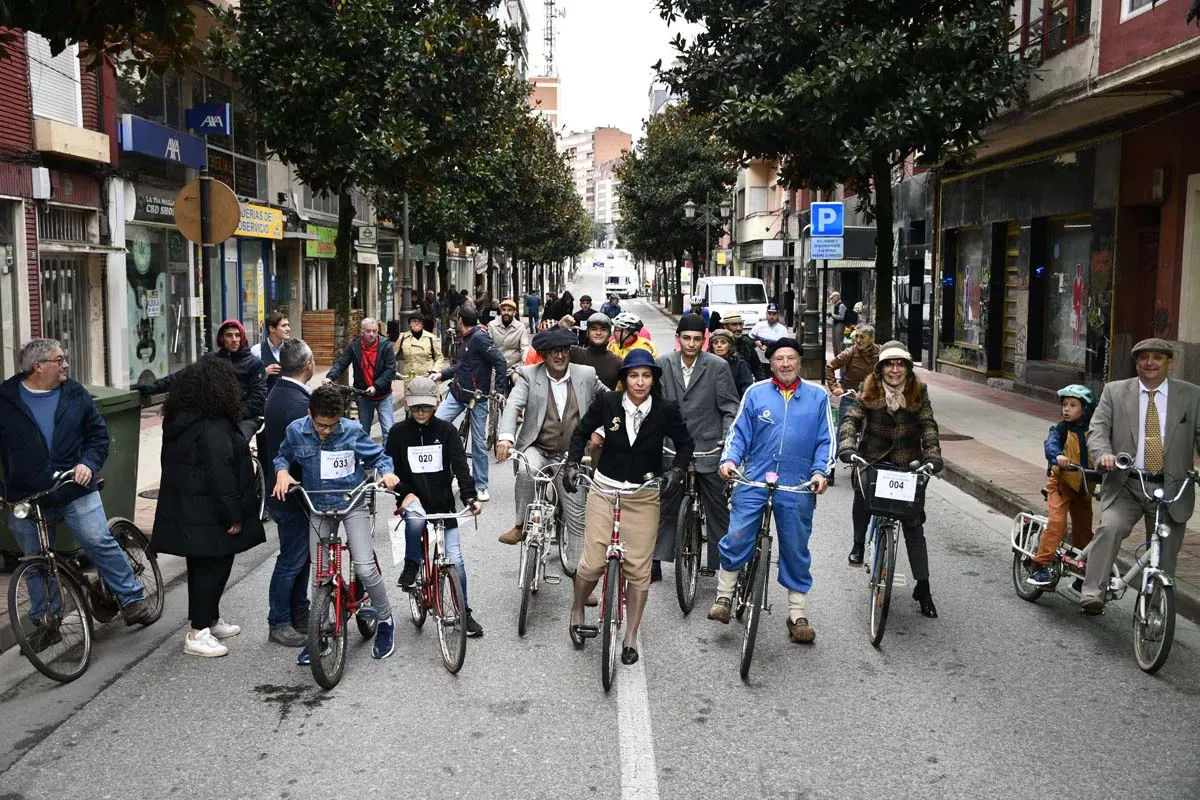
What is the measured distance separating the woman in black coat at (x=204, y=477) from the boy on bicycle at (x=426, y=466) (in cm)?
85

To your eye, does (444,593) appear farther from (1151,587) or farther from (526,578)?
(1151,587)

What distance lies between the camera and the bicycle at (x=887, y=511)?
22.3 feet

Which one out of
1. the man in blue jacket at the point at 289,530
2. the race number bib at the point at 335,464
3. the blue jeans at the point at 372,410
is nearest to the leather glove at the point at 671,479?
the race number bib at the point at 335,464

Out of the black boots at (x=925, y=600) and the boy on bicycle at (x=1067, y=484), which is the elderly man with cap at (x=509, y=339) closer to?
the black boots at (x=925, y=600)

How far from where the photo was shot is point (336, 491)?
247 inches

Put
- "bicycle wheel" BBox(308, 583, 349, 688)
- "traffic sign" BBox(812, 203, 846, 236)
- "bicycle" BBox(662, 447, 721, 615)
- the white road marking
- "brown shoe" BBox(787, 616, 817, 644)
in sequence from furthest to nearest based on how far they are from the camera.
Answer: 1. "traffic sign" BBox(812, 203, 846, 236)
2. "bicycle" BBox(662, 447, 721, 615)
3. "brown shoe" BBox(787, 616, 817, 644)
4. "bicycle wheel" BBox(308, 583, 349, 688)
5. the white road marking

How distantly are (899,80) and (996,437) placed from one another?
215 inches

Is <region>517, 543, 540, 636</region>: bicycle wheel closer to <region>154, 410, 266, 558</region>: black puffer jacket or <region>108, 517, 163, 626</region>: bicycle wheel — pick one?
<region>154, 410, 266, 558</region>: black puffer jacket

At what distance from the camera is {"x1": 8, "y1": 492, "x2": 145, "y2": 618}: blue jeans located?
6.41 meters

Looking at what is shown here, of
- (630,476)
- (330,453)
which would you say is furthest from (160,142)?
(630,476)

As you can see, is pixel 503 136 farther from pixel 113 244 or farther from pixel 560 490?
pixel 560 490

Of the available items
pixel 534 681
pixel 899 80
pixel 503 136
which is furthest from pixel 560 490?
pixel 503 136

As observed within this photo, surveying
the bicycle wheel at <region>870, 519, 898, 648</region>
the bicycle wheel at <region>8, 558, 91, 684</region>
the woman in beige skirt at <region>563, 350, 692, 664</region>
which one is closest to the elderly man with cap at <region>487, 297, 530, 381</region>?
the woman in beige skirt at <region>563, 350, 692, 664</region>

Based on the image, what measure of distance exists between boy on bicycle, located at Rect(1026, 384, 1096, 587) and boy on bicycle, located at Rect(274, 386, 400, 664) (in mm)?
4141
